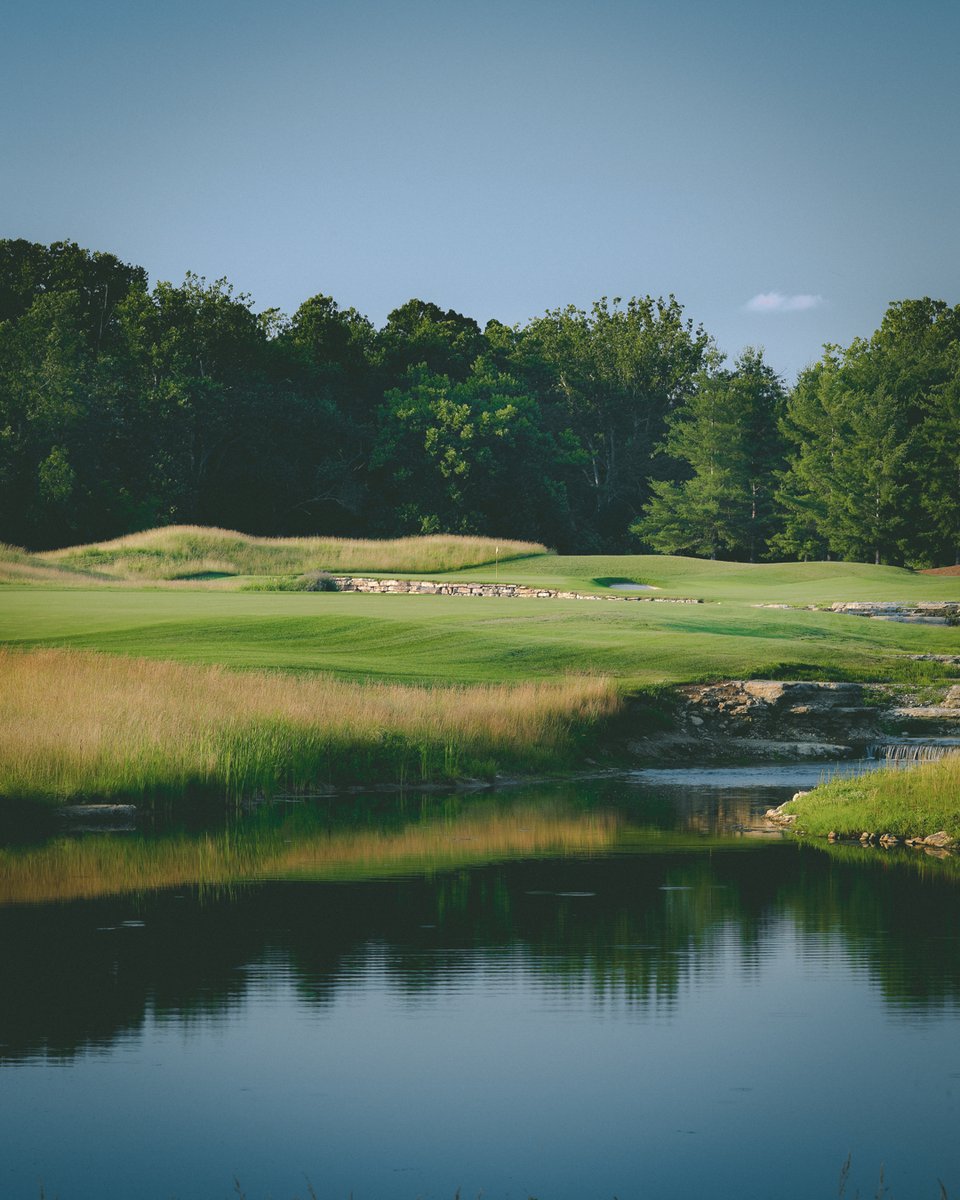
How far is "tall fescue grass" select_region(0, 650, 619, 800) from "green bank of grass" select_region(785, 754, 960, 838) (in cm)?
549

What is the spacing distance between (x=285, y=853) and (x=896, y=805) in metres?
6.21

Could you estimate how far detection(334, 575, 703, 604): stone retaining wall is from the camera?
45000 mm

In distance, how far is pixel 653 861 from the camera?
14227 mm

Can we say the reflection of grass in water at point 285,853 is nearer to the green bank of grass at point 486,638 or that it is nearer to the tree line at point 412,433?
the green bank of grass at point 486,638

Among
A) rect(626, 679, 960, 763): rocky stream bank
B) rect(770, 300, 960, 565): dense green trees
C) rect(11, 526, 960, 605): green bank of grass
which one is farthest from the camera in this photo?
rect(770, 300, 960, 565): dense green trees

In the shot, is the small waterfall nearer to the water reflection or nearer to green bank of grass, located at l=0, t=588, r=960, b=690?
green bank of grass, located at l=0, t=588, r=960, b=690

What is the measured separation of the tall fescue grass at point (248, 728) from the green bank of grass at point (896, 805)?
5.49m

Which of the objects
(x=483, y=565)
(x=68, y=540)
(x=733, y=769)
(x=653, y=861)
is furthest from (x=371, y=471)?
(x=653, y=861)

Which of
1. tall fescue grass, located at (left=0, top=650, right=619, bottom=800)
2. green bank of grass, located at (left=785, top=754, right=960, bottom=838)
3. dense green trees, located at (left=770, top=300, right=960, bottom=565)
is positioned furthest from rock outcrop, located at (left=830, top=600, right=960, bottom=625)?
dense green trees, located at (left=770, top=300, right=960, bottom=565)

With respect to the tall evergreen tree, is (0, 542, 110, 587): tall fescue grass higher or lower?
lower

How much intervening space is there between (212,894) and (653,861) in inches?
166

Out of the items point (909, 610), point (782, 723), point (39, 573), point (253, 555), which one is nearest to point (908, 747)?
point (782, 723)

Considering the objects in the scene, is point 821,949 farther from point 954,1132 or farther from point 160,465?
point 160,465

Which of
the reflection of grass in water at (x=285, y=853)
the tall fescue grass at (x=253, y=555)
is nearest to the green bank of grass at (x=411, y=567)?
the tall fescue grass at (x=253, y=555)
